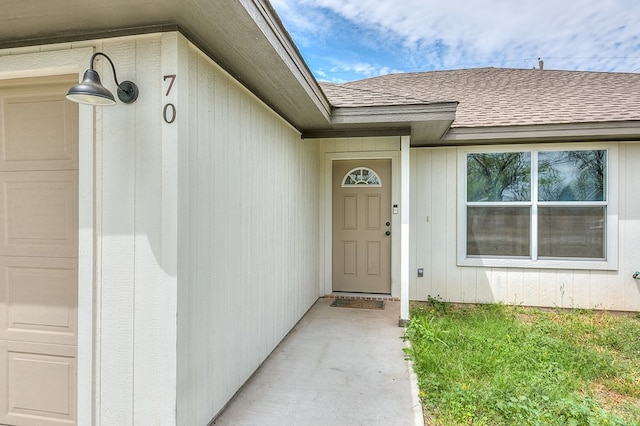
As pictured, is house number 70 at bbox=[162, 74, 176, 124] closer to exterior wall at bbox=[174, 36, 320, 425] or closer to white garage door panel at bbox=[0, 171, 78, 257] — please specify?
exterior wall at bbox=[174, 36, 320, 425]

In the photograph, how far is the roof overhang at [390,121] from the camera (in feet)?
12.0

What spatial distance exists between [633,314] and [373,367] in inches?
159

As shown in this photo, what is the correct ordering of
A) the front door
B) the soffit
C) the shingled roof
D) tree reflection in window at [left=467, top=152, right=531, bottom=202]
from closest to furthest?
the soffit → the shingled roof → tree reflection in window at [left=467, top=152, right=531, bottom=202] → the front door

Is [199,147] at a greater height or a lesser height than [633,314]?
greater

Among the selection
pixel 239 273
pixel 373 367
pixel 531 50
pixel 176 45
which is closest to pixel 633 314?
pixel 373 367

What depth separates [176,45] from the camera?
182cm

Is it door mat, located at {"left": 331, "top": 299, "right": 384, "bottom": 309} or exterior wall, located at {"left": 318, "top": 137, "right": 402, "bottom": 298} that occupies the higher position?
exterior wall, located at {"left": 318, "top": 137, "right": 402, "bottom": 298}

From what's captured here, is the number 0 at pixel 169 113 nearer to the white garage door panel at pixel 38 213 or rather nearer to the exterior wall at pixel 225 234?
the exterior wall at pixel 225 234

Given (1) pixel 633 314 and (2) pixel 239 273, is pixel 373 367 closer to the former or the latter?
(2) pixel 239 273

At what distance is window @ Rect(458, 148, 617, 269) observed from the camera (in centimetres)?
475

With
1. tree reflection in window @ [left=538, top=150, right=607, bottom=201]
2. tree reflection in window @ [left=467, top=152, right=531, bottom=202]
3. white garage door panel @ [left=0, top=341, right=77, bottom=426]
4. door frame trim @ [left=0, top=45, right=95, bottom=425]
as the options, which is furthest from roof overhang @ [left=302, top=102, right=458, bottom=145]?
white garage door panel @ [left=0, top=341, right=77, bottom=426]

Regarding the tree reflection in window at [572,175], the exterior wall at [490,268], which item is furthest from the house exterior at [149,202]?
the tree reflection in window at [572,175]

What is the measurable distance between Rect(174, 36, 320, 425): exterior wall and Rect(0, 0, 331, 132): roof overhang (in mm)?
123

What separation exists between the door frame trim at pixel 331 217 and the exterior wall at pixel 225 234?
1.61 m
